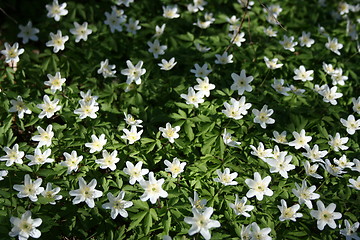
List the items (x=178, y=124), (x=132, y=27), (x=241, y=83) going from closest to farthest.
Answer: (x=178, y=124) < (x=241, y=83) < (x=132, y=27)

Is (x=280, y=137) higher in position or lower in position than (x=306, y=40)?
lower

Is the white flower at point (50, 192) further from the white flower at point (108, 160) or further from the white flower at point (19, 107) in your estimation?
the white flower at point (19, 107)

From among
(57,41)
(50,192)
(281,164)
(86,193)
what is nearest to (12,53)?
(57,41)

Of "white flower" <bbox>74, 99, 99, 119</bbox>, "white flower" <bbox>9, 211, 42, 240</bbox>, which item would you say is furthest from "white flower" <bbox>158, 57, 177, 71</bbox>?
"white flower" <bbox>9, 211, 42, 240</bbox>

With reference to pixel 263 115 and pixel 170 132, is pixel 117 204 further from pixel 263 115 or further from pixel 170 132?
pixel 263 115

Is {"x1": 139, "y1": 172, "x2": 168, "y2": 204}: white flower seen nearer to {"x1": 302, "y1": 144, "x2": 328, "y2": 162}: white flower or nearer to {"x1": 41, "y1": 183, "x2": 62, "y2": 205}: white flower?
{"x1": 41, "y1": 183, "x2": 62, "y2": 205}: white flower
